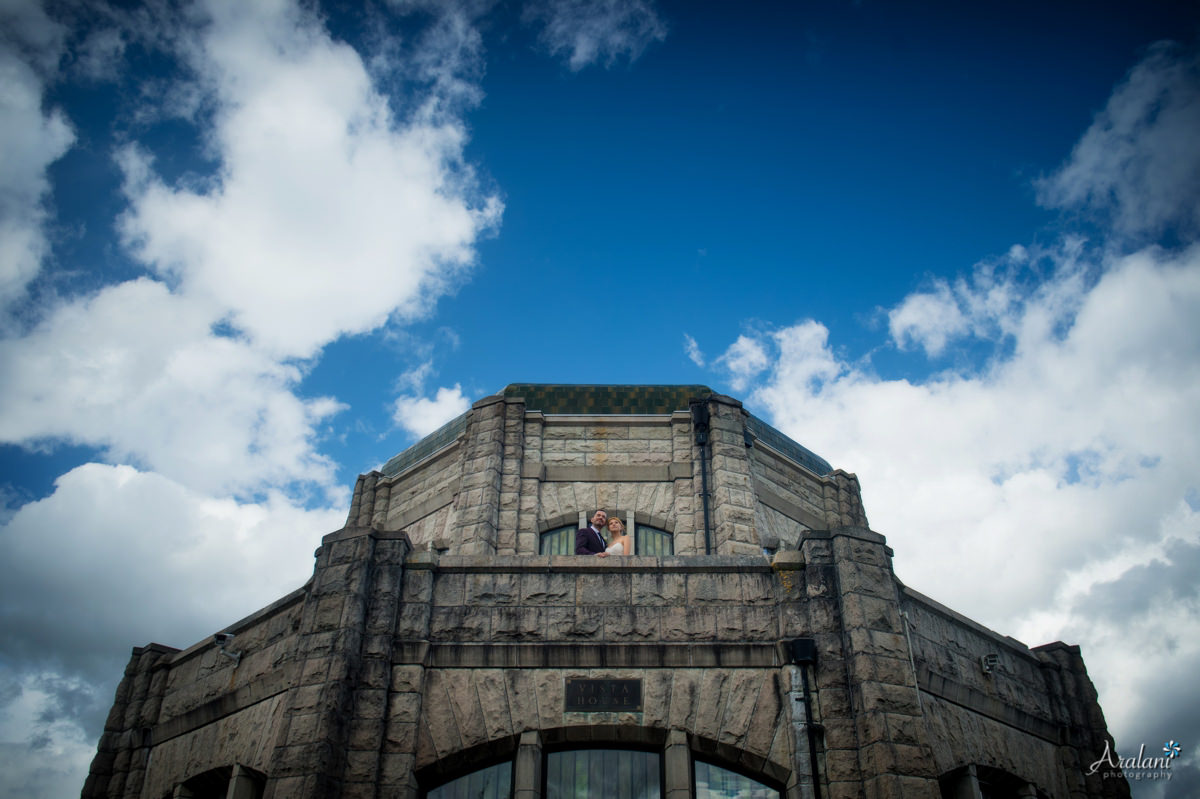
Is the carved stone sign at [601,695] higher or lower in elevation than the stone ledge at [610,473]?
lower

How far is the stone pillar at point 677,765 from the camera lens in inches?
360

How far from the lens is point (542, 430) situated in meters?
18.0

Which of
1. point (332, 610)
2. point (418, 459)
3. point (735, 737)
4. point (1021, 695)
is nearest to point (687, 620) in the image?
point (735, 737)

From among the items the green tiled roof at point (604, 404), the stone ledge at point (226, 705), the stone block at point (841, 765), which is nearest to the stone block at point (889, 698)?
the stone block at point (841, 765)

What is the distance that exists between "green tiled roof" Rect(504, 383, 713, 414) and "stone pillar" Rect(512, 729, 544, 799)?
9611 millimetres

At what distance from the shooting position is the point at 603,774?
955 centimetres

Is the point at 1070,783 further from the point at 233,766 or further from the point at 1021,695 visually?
the point at 233,766

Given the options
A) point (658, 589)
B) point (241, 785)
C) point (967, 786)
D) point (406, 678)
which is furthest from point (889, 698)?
point (241, 785)

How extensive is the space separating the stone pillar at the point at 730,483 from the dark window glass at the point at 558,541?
265cm

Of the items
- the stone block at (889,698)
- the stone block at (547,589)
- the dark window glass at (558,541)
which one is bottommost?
the stone block at (889,698)

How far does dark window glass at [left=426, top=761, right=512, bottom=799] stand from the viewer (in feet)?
31.0

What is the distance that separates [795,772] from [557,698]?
255 cm

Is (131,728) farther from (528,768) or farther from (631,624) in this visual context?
(631,624)

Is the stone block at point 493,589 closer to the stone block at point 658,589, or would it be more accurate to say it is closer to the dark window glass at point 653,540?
the stone block at point 658,589
